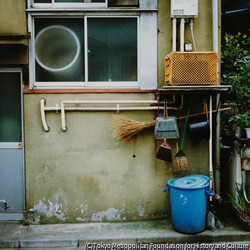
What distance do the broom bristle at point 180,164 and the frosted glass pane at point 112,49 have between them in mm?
1920

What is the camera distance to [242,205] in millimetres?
5098

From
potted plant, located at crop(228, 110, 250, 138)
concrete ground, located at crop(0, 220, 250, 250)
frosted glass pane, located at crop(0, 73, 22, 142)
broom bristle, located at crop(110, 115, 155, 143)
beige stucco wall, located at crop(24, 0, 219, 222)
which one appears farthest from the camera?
frosted glass pane, located at crop(0, 73, 22, 142)

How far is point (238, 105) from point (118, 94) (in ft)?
8.39

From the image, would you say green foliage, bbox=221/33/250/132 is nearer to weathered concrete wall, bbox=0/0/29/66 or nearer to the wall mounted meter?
the wall mounted meter

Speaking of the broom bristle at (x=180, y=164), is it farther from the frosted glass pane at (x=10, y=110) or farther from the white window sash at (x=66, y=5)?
the white window sash at (x=66, y=5)

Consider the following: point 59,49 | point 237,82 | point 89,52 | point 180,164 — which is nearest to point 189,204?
point 180,164

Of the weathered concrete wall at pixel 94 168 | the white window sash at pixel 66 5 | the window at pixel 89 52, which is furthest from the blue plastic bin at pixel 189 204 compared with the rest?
the white window sash at pixel 66 5

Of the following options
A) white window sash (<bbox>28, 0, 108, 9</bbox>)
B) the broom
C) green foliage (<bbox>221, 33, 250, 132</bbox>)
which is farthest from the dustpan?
white window sash (<bbox>28, 0, 108, 9</bbox>)

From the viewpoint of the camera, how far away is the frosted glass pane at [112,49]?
5484mm

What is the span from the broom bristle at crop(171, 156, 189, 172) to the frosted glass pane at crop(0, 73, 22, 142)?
336 centimetres

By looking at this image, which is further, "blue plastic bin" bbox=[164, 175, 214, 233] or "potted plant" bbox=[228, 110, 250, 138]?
"potted plant" bbox=[228, 110, 250, 138]

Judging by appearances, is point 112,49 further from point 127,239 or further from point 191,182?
point 127,239

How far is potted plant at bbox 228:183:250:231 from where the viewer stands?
493 cm

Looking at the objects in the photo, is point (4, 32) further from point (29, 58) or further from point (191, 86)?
point (191, 86)
